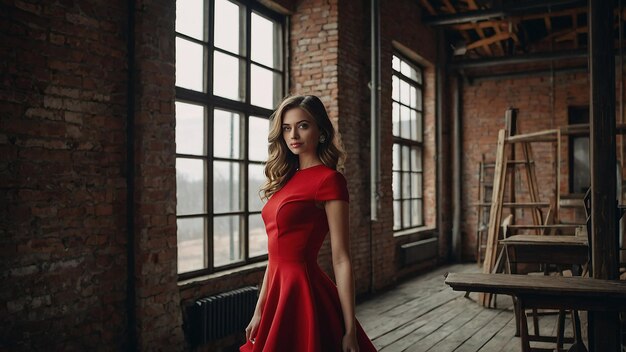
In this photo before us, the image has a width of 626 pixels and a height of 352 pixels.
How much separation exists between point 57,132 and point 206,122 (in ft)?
4.92

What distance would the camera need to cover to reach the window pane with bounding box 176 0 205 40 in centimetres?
416

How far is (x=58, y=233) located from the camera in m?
3.01

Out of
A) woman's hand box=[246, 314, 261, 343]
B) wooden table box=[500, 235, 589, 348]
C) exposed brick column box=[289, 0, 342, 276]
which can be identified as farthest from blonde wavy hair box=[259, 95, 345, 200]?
exposed brick column box=[289, 0, 342, 276]

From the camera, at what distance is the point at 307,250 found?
188 centimetres

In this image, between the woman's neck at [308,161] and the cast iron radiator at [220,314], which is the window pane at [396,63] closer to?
the cast iron radiator at [220,314]

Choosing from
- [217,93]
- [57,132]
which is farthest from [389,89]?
[57,132]

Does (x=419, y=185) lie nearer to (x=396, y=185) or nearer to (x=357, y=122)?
(x=396, y=185)

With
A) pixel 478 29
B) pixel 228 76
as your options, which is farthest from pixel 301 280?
pixel 478 29

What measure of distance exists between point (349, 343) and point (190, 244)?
8.52 feet

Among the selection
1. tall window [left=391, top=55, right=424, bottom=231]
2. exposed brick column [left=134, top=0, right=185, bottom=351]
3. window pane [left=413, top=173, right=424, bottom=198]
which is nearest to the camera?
exposed brick column [left=134, top=0, right=185, bottom=351]

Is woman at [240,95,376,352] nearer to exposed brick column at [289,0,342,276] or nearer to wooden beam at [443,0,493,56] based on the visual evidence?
exposed brick column at [289,0,342,276]

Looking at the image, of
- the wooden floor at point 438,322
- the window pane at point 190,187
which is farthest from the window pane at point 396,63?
the window pane at point 190,187

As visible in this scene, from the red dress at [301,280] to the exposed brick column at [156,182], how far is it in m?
→ 1.76

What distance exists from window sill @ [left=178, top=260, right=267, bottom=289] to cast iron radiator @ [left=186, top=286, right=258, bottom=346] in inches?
5.2
